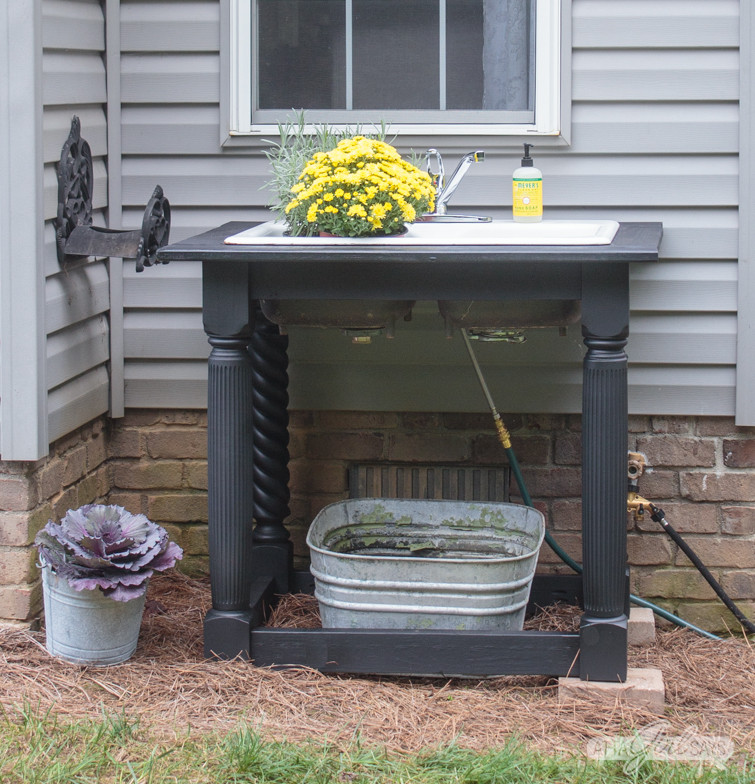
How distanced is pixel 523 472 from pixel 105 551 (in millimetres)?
1391

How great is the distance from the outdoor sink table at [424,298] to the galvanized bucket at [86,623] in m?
0.24

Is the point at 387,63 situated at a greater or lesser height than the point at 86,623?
greater

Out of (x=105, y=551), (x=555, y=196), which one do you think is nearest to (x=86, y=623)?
(x=105, y=551)

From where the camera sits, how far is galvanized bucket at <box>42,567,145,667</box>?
2.96 meters

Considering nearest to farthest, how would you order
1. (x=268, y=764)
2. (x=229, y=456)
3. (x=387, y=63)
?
(x=268, y=764) → (x=229, y=456) → (x=387, y=63)

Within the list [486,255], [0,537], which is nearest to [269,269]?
[486,255]

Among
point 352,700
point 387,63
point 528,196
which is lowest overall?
point 352,700

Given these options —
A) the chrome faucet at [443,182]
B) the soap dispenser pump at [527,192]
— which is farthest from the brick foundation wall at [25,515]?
the soap dispenser pump at [527,192]

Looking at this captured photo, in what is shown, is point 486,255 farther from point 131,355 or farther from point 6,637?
point 6,637

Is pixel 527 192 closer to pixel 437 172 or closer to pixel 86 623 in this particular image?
pixel 437 172

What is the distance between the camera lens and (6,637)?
312 cm

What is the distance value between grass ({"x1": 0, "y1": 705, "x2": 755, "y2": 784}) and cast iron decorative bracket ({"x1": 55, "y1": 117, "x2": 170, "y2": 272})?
132 cm

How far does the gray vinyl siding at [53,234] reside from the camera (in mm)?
3117

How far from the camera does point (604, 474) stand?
111 inches
